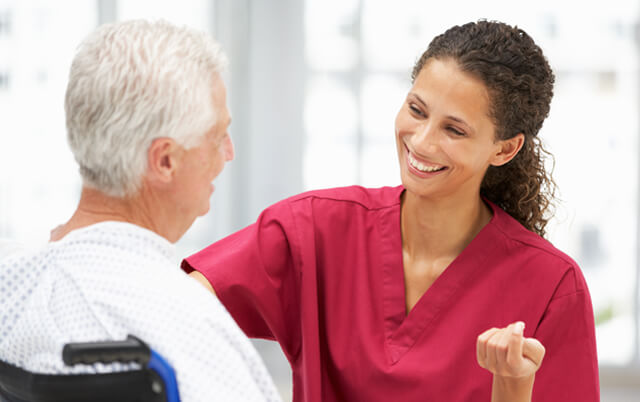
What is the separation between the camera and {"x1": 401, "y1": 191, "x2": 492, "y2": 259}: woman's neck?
166cm

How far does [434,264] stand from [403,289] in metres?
0.11

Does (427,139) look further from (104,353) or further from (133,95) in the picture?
(104,353)

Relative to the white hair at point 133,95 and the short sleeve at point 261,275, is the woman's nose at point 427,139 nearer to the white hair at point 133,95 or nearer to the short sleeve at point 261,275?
the short sleeve at point 261,275

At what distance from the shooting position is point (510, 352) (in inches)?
48.4

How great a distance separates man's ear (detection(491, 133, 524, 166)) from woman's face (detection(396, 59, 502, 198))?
21 mm

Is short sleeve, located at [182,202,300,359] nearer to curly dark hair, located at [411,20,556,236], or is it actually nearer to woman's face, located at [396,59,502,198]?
woman's face, located at [396,59,502,198]

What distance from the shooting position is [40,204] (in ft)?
12.2

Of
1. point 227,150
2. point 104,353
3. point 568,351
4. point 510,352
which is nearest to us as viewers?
point 104,353

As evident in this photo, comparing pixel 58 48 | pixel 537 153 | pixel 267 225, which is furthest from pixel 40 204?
pixel 537 153

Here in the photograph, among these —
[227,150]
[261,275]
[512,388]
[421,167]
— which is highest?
[227,150]

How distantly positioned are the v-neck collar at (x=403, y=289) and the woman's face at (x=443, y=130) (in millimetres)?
145

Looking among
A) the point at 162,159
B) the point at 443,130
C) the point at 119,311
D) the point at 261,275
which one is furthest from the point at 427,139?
the point at 119,311

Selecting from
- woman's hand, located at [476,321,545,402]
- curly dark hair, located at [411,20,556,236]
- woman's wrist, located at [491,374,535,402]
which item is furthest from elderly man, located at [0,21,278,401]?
curly dark hair, located at [411,20,556,236]

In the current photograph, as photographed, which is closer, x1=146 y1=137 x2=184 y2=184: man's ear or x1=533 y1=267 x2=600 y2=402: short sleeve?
x1=146 y1=137 x2=184 y2=184: man's ear
